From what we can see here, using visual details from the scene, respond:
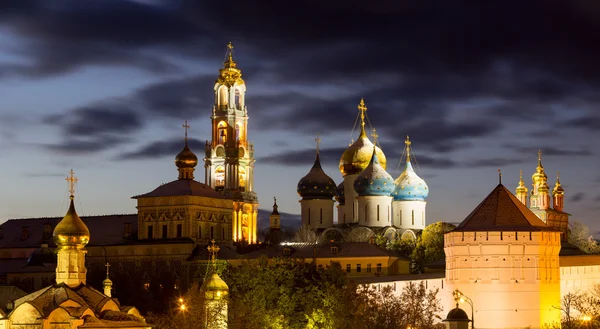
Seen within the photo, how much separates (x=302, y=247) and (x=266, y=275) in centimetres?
2967

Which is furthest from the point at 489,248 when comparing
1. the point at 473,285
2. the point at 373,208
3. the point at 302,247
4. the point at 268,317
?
the point at 373,208

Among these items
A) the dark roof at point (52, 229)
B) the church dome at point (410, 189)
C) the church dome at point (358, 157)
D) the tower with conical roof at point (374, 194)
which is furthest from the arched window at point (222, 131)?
the church dome at point (410, 189)

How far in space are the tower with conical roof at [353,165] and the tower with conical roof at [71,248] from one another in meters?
55.3

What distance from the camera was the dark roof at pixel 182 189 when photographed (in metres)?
89.5

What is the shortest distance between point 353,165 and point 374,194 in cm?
581

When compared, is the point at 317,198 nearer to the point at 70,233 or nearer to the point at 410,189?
the point at 410,189

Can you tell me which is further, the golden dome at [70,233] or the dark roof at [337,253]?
the dark roof at [337,253]

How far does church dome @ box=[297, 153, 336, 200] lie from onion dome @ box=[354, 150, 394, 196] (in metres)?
5.61

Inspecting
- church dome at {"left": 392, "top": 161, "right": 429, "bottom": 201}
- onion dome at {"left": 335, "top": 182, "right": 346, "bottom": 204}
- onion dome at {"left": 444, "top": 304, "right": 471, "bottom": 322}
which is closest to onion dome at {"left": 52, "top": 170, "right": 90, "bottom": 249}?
onion dome at {"left": 444, "top": 304, "right": 471, "bottom": 322}

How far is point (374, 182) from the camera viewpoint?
93.7 metres

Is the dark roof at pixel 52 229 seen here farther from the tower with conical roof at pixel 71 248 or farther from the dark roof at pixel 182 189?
the tower with conical roof at pixel 71 248

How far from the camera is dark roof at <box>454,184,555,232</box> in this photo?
214ft

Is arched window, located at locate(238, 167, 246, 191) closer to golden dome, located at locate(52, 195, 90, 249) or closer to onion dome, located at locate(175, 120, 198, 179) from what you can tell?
onion dome, located at locate(175, 120, 198, 179)

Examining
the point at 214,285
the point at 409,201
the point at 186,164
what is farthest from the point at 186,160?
the point at 214,285
